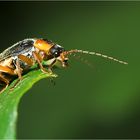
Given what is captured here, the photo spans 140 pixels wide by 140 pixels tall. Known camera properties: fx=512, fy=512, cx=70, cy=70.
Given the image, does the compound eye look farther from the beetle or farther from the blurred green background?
the blurred green background

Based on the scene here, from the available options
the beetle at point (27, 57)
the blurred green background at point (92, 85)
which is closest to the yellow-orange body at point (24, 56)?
the beetle at point (27, 57)

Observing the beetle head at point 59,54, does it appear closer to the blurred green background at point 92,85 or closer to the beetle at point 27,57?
the beetle at point 27,57

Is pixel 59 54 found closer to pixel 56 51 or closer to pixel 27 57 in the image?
pixel 56 51

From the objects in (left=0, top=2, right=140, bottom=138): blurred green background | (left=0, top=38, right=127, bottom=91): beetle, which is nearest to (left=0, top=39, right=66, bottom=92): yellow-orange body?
(left=0, top=38, right=127, bottom=91): beetle

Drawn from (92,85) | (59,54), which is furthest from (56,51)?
(92,85)

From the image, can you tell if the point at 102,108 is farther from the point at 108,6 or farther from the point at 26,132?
the point at 108,6

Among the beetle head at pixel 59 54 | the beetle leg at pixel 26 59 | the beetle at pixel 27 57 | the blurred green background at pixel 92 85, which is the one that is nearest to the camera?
the beetle at pixel 27 57
